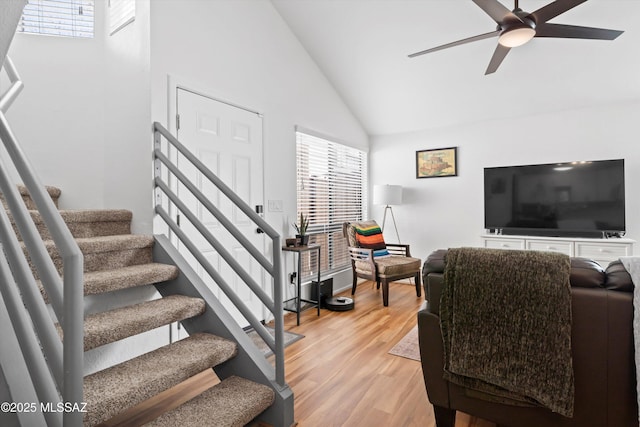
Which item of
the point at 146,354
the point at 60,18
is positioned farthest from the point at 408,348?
the point at 60,18

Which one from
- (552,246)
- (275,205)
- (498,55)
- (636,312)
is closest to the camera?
(636,312)

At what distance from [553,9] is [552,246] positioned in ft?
8.99

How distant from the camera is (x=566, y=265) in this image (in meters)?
1.35

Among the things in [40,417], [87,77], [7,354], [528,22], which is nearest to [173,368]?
[40,417]

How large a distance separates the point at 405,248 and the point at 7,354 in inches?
158

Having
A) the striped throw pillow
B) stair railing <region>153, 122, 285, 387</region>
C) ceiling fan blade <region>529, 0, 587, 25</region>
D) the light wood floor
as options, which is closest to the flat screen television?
the striped throw pillow

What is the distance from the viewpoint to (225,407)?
58.6 inches

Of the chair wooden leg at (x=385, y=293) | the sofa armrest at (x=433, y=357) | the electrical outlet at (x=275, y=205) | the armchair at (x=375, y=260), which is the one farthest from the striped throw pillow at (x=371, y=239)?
the sofa armrest at (x=433, y=357)

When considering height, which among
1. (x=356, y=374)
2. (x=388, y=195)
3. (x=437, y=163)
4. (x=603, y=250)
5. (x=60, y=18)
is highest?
(x=60, y=18)

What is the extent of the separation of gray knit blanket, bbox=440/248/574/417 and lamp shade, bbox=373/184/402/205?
3240 millimetres

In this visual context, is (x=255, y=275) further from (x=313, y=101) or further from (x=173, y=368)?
(x=313, y=101)

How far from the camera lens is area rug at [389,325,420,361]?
2.53 m

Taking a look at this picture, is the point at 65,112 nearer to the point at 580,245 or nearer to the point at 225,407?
the point at 225,407

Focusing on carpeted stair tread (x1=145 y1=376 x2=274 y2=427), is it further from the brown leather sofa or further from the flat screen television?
the flat screen television
